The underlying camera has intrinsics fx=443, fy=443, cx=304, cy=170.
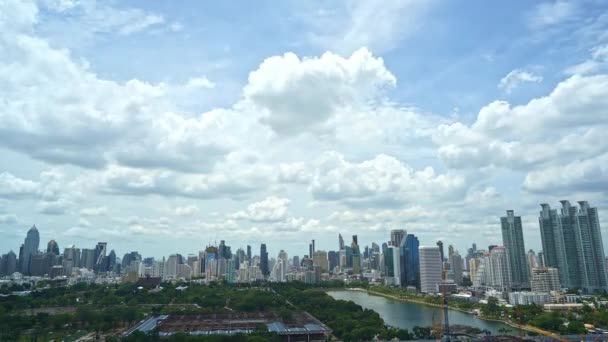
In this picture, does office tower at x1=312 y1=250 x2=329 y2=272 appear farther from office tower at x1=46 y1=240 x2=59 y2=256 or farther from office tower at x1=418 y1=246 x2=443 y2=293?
office tower at x1=46 y1=240 x2=59 y2=256

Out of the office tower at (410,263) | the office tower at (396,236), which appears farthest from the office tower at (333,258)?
the office tower at (410,263)

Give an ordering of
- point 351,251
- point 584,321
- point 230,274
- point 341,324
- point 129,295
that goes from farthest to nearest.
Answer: point 351,251
point 230,274
point 129,295
point 584,321
point 341,324

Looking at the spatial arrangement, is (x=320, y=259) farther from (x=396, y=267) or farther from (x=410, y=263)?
(x=410, y=263)

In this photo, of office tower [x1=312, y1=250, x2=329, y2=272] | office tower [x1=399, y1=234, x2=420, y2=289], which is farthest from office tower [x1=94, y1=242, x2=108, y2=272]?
office tower [x1=399, y1=234, x2=420, y2=289]

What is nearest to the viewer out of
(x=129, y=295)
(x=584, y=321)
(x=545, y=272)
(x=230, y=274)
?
(x=584, y=321)

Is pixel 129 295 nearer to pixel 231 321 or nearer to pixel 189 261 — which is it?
pixel 231 321

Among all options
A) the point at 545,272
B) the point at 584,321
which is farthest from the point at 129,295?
the point at 545,272

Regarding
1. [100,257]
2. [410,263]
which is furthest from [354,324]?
[100,257]
